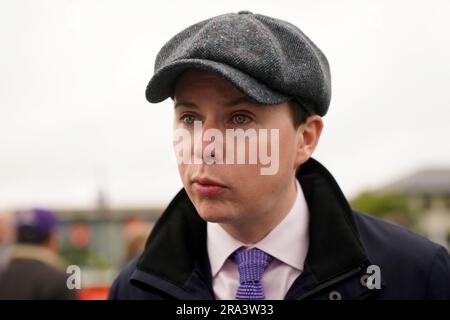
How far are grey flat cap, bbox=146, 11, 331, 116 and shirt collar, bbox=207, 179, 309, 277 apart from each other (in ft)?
1.22

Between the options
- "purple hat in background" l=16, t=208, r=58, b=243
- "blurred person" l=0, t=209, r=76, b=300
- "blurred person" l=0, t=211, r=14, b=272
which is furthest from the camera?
"blurred person" l=0, t=211, r=14, b=272

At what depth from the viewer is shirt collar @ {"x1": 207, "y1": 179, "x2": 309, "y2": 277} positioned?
6.10 feet

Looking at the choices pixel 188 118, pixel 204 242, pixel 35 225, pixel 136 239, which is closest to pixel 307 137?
pixel 188 118

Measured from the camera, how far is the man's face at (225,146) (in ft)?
5.26

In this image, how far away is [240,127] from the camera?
1618mm

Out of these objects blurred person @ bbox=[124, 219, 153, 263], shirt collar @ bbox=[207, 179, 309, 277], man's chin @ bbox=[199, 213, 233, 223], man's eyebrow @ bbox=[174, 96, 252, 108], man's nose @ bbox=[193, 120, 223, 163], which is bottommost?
blurred person @ bbox=[124, 219, 153, 263]

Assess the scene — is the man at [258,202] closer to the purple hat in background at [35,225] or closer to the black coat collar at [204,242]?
the black coat collar at [204,242]

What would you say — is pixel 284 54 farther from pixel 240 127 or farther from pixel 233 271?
pixel 233 271

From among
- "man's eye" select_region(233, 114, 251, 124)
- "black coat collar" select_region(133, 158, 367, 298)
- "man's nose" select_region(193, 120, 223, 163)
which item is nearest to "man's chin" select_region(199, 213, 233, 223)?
"man's nose" select_region(193, 120, 223, 163)

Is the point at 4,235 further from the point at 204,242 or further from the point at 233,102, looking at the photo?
the point at 233,102

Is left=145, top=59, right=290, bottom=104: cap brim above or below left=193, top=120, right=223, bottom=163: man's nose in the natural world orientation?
above

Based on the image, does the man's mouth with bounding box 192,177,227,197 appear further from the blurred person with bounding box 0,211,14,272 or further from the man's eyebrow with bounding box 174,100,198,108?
the blurred person with bounding box 0,211,14,272

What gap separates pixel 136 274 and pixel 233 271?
0.31 meters
